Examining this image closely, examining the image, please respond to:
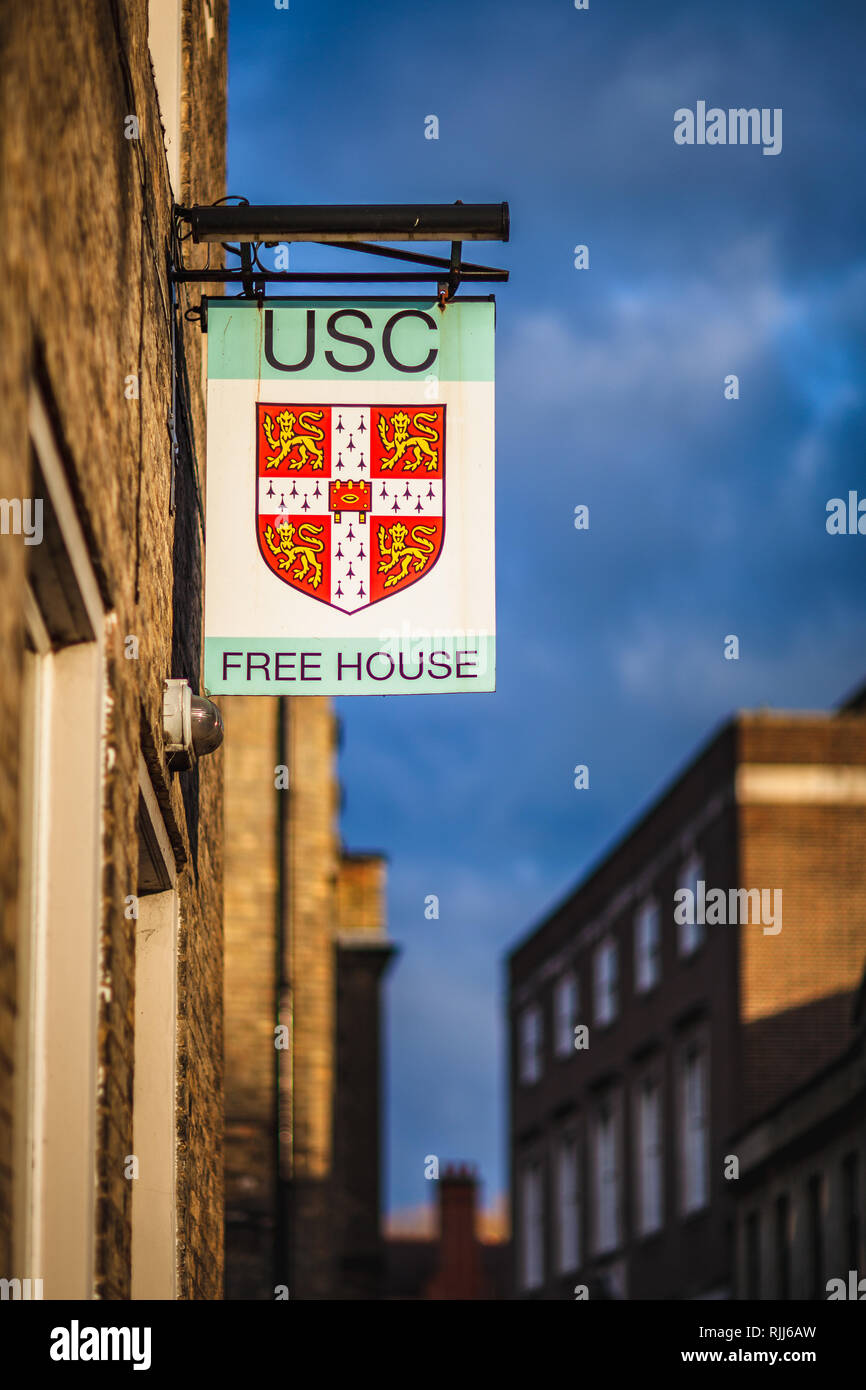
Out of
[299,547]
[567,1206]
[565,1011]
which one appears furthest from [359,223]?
[567,1206]

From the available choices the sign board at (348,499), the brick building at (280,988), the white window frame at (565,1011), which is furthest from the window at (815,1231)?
the sign board at (348,499)

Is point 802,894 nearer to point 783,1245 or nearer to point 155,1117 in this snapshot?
point 783,1245

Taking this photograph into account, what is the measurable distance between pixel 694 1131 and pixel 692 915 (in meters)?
3.82

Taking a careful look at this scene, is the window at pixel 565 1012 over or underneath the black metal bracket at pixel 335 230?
over

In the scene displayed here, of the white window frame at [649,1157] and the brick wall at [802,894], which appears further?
the white window frame at [649,1157]

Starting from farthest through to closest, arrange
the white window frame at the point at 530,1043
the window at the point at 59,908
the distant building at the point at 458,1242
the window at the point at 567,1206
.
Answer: the distant building at the point at 458,1242
the white window frame at the point at 530,1043
the window at the point at 567,1206
the window at the point at 59,908

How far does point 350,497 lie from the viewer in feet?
26.6

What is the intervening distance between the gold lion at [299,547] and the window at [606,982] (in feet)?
129

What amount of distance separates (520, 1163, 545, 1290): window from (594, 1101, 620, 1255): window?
4362 millimetres

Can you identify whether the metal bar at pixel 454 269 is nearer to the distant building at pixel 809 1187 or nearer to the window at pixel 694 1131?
the distant building at pixel 809 1187

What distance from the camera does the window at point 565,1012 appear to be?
50469mm

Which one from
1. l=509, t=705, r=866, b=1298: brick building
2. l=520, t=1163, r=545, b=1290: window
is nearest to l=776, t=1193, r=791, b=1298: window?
l=509, t=705, r=866, b=1298: brick building

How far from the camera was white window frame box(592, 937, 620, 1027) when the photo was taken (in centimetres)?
4703
